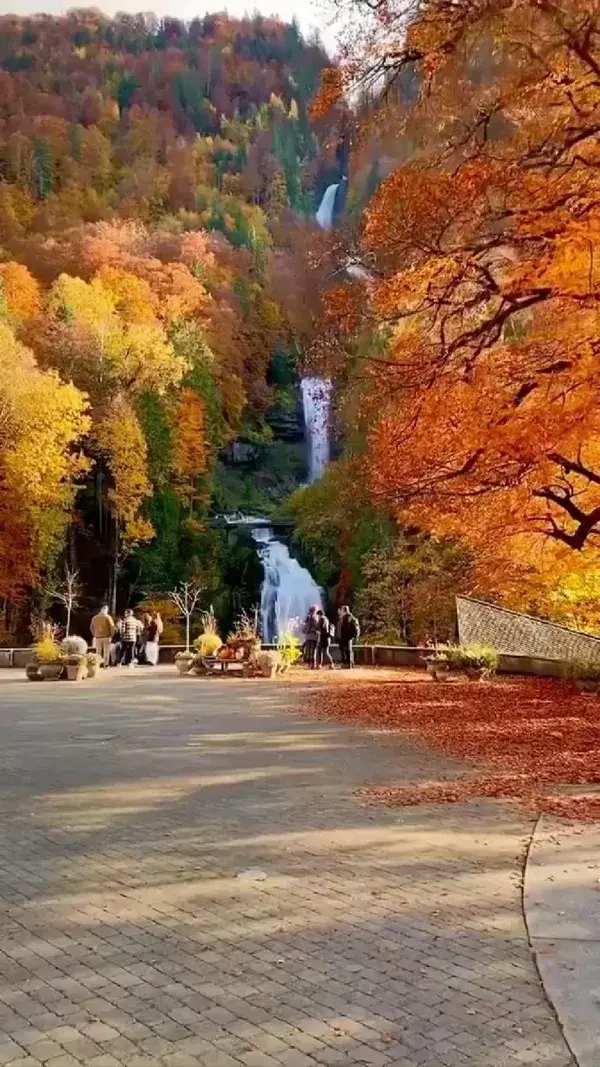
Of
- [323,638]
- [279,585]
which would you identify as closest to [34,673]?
[323,638]

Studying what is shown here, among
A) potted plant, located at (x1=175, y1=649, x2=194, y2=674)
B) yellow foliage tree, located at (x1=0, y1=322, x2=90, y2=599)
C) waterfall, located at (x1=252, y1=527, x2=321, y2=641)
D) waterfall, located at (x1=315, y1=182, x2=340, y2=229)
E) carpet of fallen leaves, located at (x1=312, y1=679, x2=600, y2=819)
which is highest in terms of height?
waterfall, located at (x1=315, y1=182, x2=340, y2=229)

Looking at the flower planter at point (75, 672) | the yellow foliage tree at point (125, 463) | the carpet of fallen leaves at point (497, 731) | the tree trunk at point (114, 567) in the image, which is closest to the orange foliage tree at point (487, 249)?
the carpet of fallen leaves at point (497, 731)

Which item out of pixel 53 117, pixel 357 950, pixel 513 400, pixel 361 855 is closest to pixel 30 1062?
pixel 357 950

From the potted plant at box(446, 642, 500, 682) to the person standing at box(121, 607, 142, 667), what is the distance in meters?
7.74

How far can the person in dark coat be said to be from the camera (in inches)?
782

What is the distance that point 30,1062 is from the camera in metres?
3.00

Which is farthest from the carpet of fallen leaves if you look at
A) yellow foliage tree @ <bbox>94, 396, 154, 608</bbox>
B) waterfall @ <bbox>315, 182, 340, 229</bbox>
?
waterfall @ <bbox>315, 182, 340, 229</bbox>

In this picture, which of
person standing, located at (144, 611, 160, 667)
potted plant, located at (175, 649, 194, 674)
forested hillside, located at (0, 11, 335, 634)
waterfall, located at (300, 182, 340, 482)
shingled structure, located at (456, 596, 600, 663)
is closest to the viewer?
shingled structure, located at (456, 596, 600, 663)

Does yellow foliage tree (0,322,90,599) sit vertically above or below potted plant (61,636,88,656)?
above

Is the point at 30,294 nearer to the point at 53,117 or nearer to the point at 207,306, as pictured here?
the point at 207,306

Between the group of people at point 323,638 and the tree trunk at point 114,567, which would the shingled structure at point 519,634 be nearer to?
the group of people at point 323,638

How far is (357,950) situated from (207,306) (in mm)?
42160

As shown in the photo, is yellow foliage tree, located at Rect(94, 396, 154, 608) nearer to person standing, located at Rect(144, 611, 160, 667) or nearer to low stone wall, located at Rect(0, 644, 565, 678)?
low stone wall, located at Rect(0, 644, 565, 678)

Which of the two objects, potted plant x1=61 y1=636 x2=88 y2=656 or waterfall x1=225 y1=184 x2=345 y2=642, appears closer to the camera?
potted plant x1=61 y1=636 x2=88 y2=656
